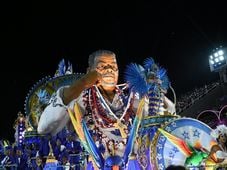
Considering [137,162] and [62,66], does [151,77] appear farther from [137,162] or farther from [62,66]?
[62,66]

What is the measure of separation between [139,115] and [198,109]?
1332cm

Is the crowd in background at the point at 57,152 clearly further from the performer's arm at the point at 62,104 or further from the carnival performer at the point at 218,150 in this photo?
the carnival performer at the point at 218,150

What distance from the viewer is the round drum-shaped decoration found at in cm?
410

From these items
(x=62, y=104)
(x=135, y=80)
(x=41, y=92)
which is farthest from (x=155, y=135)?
(x=41, y=92)

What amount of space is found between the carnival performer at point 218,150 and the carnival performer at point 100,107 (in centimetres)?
94

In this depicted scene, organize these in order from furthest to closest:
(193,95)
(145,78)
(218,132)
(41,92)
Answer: (193,95), (41,92), (218,132), (145,78)

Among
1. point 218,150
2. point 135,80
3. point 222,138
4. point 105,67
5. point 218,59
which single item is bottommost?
point 218,150

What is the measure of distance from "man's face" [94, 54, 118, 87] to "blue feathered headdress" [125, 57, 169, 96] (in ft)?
0.65

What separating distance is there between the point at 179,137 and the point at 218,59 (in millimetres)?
15458

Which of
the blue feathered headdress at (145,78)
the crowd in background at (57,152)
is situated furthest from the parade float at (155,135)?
the crowd in background at (57,152)

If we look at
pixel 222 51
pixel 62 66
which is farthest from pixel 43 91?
pixel 222 51

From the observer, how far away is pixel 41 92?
5.57 metres

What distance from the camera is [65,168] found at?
13.8 ft

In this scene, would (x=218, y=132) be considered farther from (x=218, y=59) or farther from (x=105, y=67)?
(x=218, y=59)
